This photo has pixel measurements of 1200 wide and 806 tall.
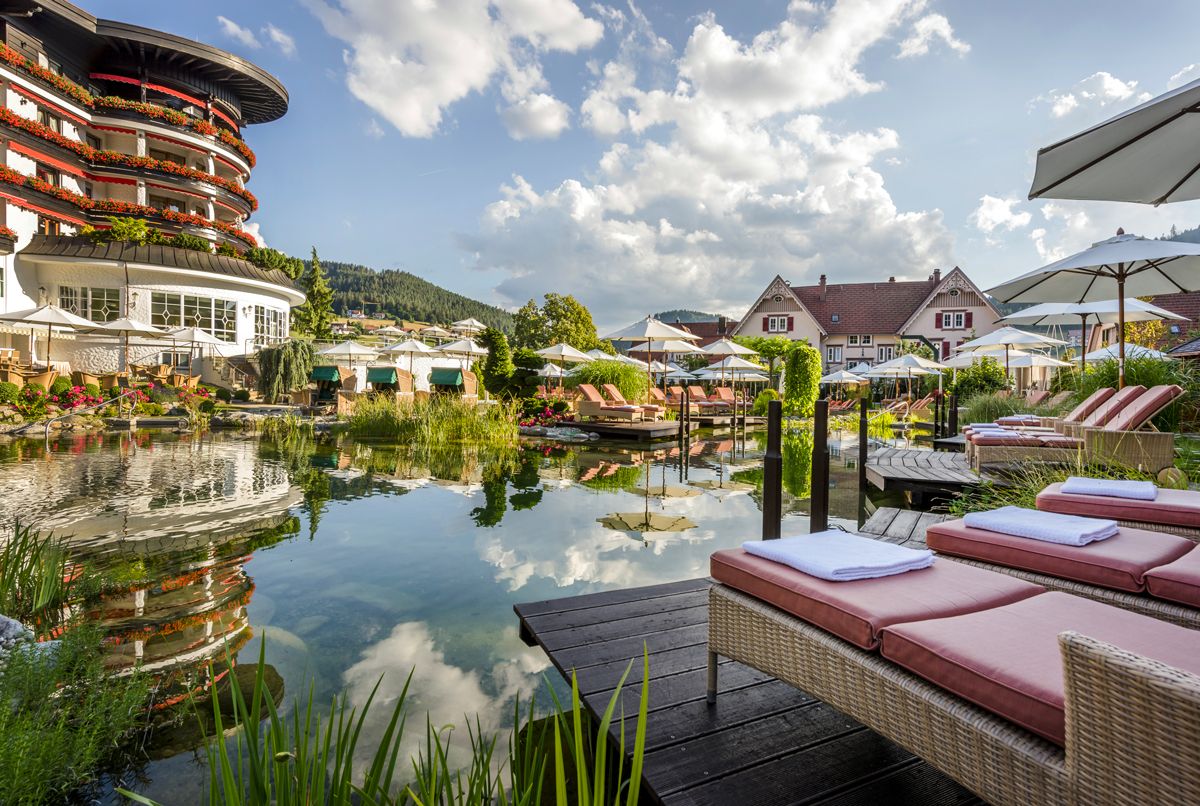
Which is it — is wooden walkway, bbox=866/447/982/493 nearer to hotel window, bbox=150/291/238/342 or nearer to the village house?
hotel window, bbox=150/291/238/342

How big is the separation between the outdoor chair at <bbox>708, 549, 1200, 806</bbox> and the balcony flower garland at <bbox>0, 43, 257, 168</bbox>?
26.4m

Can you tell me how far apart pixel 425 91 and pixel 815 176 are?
8.32 m

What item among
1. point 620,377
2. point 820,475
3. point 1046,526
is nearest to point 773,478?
point 820,475

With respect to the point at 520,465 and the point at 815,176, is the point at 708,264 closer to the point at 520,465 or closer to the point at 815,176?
the point at 815,176

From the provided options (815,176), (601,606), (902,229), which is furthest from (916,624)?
(902,229)

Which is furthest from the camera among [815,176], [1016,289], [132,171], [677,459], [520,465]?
[132,171]

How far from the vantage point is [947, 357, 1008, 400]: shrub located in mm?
18484

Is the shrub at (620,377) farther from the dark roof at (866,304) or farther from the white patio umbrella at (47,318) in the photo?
the dark roof at (866,304)

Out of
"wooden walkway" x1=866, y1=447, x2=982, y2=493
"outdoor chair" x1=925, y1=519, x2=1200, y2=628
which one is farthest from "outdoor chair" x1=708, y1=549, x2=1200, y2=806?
"wooden walkway" x1=866, y1=447, x2=982, y2=493

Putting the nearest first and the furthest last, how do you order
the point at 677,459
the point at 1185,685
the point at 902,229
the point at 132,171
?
1. the point at 1185,685
2. the point at 677,459
3. the point at 902,229
4. the point at 132,171

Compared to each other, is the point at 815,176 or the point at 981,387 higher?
the point at 815,176

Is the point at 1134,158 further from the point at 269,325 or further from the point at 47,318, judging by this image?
the point at 269,325

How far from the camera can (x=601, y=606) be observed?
3062 mm

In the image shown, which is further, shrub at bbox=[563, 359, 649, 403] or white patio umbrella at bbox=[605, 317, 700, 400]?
shrub at bbox=[563, 359, 649, 403]
